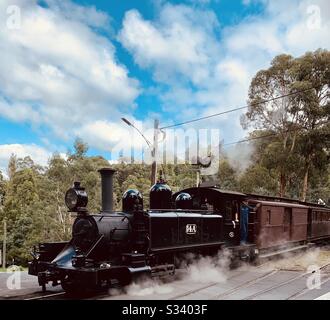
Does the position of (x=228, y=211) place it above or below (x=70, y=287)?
above

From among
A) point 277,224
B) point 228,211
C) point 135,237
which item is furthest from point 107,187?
point 277,224

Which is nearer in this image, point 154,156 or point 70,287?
point 70,287

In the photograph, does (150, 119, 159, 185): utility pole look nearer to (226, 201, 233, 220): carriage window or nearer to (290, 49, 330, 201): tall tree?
(226, 201, 233, 220): carriage window

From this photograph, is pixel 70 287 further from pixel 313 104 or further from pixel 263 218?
pixel 313 104

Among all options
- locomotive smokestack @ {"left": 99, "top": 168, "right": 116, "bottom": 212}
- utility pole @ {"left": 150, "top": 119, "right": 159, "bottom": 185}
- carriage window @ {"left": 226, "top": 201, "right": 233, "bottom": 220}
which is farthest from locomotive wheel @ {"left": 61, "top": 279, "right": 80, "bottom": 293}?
utility pole @ {"left": 150, "top": 119, "right": 159, "bottom": 185}

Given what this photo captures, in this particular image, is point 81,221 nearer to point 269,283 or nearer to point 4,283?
point 4,283

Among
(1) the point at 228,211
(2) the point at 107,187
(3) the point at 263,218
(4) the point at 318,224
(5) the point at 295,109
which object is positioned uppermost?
(5) the point at 295,109

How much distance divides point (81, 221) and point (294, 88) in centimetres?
1793

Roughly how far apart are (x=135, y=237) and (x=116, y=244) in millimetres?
439

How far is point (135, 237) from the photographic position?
8625 millimetres

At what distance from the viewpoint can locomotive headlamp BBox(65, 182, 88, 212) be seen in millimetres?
8398
